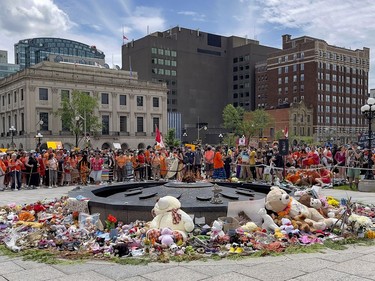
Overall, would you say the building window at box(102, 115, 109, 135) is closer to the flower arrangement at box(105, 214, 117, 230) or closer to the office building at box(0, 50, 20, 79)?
the flower arrangement at box(105, 214, 117, 230)

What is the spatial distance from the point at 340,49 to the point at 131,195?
112 metres

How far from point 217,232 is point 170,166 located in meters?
14.1

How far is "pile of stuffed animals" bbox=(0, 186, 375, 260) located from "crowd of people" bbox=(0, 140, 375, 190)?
981 cm

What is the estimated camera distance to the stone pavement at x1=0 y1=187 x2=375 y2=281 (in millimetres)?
5918

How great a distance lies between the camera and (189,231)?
8.09 metres

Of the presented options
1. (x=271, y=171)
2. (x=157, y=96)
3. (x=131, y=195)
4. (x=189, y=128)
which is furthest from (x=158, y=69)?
(x=131, y=195)

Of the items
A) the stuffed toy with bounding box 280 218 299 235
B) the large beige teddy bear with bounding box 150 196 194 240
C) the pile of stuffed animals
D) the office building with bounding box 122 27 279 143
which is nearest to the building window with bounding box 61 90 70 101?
the office building with bounding box 122 27 279 143

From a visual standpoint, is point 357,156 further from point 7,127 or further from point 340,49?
point 340,49

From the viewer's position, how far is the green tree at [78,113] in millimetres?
73062

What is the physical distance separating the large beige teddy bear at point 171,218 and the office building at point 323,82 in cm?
10007

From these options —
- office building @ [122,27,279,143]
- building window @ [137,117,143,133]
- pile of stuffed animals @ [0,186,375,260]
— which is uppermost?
office building @ [122,27,279,143]

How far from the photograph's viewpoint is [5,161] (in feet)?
65.3

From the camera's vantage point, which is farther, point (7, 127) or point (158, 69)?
point (158, 69)

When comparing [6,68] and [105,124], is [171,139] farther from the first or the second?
[6,68]
